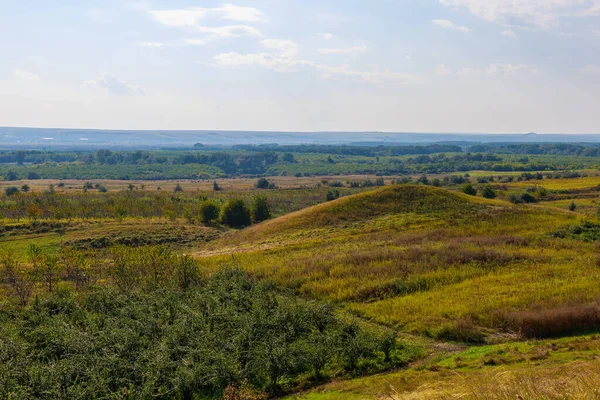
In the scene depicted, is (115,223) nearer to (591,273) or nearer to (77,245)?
(77,245)

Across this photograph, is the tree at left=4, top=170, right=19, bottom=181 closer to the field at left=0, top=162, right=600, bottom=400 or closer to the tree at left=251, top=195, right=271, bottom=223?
the field at left=0, top=162, right=600, bottom=400

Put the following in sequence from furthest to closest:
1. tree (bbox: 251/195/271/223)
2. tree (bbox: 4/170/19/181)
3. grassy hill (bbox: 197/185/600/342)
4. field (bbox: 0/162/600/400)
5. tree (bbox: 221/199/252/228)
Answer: tree (bbox: 4/170/19/181)
tree (bbox: 251/195/271/223)
tree (bbox: 221/199/252/228)
grassy hill (bbox: 197/185/600/342)
field (bbox: 0/162/600/400)

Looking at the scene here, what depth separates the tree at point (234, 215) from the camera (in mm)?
77750

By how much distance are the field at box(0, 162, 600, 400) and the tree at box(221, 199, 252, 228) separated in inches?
321

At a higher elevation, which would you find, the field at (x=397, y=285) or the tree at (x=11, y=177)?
the field at (x=397, y=285)

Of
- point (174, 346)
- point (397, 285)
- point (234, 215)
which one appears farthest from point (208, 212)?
point (174, 346)

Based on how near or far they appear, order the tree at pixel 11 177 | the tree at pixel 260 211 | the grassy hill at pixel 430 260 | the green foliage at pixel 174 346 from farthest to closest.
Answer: the tree at pixel 11 177
the tree at pixel 260 211
the grassy hill at pixel 430 260
the green foliage at pixel 174 346

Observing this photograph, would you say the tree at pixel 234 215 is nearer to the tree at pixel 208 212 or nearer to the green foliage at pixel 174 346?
the tree at pixel 208 212

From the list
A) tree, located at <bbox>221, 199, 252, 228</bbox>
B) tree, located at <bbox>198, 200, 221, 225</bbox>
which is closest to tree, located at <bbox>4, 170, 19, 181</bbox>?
tree, located at <bbox>198, 200, 221, 225</bbox>

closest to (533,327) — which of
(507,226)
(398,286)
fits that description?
(398,286)

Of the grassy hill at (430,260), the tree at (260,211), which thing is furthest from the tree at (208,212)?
the grassy hill at (430,260)

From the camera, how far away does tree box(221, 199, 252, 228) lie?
77750 mm

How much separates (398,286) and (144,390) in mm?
19195

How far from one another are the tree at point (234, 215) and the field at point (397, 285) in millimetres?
8162
